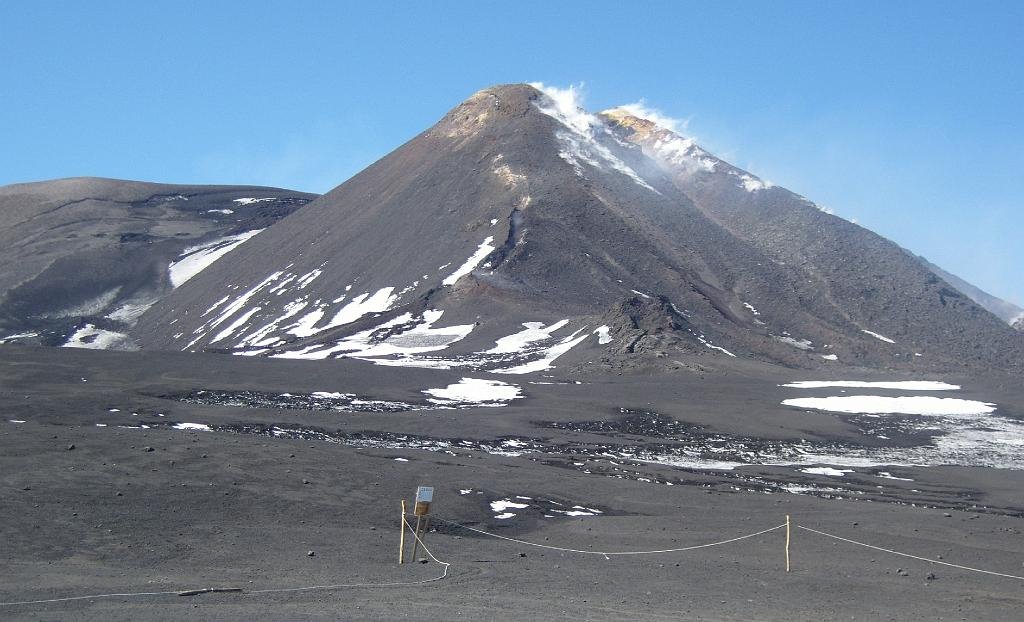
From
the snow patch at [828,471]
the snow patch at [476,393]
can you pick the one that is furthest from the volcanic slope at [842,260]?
the snow patch at [828,471]

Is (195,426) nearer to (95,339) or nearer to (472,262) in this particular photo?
(472,262)

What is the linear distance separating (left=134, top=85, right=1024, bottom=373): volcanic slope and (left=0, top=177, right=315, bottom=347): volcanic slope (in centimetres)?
1052

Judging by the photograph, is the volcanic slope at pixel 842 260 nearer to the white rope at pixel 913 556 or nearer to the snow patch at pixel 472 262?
the snow patch at pixel 472 262

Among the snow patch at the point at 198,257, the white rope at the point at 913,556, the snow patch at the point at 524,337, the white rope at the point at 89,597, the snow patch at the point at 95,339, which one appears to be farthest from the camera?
the snow patch at the point at 198,257

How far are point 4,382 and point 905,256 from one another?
8380 centimetres

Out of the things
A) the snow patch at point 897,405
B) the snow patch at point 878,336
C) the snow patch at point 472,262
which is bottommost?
the snow patch at point 897,405

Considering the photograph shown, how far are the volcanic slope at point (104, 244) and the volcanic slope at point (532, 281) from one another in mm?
10518

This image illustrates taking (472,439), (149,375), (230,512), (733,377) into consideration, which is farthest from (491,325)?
(230,512)

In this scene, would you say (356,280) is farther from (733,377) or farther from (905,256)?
(905,256)

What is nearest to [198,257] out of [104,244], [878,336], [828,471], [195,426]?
[104,244]

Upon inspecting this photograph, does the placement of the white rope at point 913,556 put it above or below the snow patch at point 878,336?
below

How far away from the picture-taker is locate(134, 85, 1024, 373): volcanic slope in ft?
211

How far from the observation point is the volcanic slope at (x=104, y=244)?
101250mm

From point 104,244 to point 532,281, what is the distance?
2591 inches
